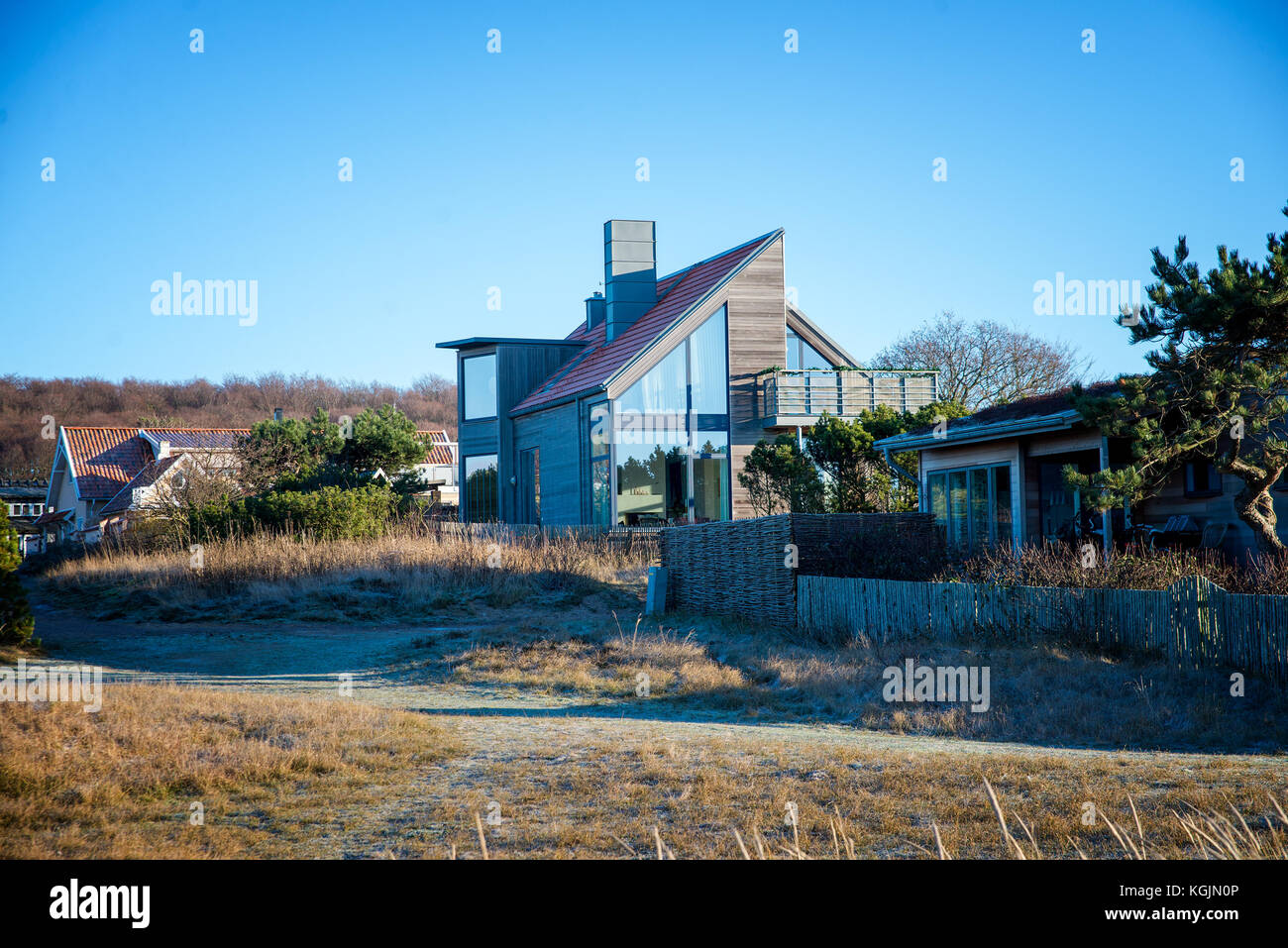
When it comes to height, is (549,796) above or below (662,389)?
below

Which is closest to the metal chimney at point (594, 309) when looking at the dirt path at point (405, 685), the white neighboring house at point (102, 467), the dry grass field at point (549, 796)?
the white neighboring house at point (102, 467)

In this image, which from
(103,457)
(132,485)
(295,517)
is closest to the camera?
(295,517)

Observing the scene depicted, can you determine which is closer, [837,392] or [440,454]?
[837,392]

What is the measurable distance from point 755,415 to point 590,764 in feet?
72.6

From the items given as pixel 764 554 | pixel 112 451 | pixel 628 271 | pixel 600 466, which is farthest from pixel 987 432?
pixel 112 451

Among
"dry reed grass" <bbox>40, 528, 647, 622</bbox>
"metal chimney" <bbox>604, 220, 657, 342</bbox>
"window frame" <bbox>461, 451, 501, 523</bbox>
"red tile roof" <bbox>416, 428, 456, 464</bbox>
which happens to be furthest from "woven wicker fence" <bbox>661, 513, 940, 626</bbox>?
"red tile roof" <bbox>416, 428, 456, 464</bbox>

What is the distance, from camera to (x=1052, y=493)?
711 inches

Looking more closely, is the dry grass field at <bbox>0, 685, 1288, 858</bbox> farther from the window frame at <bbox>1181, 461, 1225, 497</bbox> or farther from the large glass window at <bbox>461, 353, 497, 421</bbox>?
the large glass window at <bbox>461, 353, 497, 421</bbox>

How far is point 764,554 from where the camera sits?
16.2m

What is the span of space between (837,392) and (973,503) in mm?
10291

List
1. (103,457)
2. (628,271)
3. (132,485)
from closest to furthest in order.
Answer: (628,271), (132,485), (103,457)

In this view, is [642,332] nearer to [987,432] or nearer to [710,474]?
[710,474]

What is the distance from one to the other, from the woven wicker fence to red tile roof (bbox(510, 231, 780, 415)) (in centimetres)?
974
